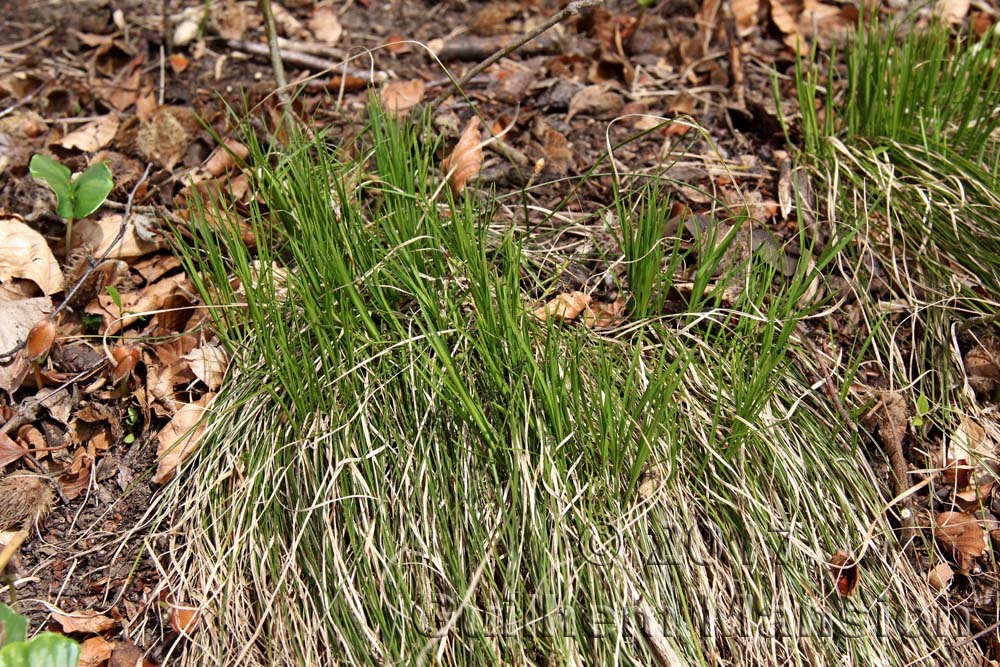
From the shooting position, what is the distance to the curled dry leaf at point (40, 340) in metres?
1.89

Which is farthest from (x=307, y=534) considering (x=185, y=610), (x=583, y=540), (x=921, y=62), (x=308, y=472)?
(x=921, y=62)

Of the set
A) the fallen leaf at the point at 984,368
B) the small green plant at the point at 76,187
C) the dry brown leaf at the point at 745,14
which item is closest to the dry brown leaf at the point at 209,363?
the small green plant at the point at 76,187

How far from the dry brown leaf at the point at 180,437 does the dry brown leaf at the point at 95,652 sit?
334 mm

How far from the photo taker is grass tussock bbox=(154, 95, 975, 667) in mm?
1541

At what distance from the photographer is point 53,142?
7.63ft

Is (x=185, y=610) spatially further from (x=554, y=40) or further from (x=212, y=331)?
(x=554, y=40)

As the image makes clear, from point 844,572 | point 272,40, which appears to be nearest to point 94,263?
point 272,40

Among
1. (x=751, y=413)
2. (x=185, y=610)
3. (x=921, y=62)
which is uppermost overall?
(x=921, y=62)

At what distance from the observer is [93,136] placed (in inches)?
93.3

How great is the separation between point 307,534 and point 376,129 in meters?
Result: 0.88

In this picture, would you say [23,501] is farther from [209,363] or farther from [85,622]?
[209,363]

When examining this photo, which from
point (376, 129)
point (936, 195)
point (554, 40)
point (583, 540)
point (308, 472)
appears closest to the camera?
point (583, 540)

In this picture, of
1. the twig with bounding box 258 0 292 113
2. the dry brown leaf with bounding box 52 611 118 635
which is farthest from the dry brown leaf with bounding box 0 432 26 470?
the twig with bounding box 258 0 292 113

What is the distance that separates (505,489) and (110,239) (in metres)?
1.25
